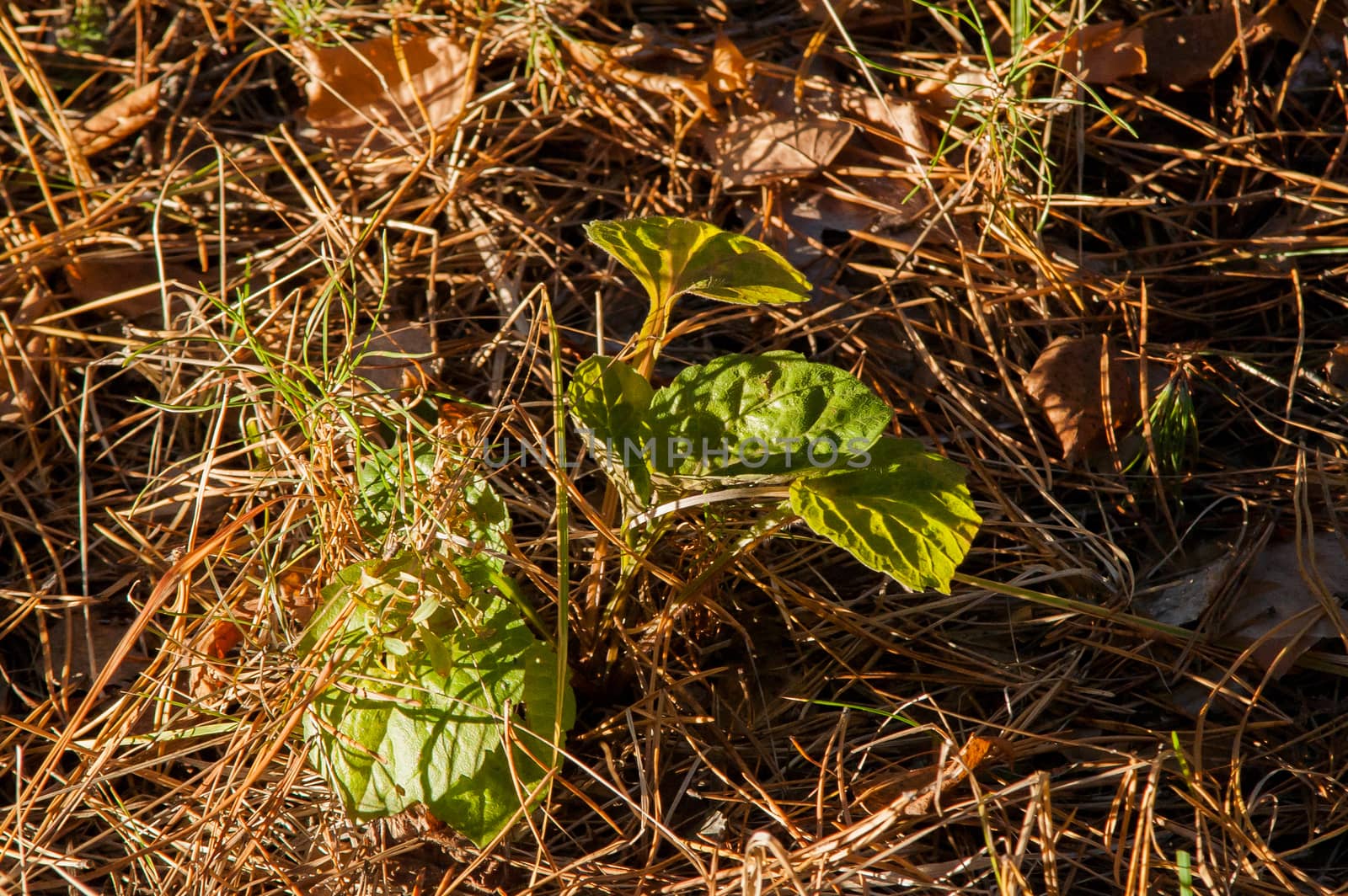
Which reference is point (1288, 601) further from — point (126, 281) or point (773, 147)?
point (126, 281)

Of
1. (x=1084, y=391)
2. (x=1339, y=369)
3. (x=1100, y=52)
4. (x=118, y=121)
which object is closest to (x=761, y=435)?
(x=1084, y=391)

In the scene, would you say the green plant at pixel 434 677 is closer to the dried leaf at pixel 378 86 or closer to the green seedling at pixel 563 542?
the green seedling at pixel 563 542

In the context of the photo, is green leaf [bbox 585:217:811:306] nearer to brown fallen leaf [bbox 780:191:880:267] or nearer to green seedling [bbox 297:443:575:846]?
green seedling [bbox 297:443:575:846]

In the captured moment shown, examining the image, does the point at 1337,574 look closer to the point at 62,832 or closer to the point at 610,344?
the point at 610,344

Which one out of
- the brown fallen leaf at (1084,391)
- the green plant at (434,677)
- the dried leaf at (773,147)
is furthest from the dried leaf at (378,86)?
the brown fallen leaf at (1084,391)

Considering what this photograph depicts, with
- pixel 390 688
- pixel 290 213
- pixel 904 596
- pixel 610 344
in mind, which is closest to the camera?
pixel 390 688

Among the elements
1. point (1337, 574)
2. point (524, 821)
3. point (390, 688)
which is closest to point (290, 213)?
point (390, 688)
